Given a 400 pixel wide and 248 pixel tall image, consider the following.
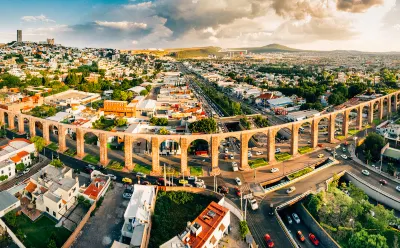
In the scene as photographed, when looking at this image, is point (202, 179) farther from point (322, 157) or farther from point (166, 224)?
point (322, 157)

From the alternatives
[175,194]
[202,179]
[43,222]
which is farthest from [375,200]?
[43,222]

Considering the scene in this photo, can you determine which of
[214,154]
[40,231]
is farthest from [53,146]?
[214,154]

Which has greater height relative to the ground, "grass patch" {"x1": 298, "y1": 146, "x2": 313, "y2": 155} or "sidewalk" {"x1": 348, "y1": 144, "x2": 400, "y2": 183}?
"grass patch" {"x1": 298, "y1": 146, "x2": 313, "y2": 155}

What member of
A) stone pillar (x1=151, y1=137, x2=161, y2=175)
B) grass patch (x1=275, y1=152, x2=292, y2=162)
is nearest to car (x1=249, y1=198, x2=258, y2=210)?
grass patch (x1=275, y1=152, x2=292, y2=162)

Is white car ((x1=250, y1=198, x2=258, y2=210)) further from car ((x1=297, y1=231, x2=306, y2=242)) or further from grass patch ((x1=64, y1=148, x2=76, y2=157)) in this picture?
grass patch ((x1=64, y1=148, x2=76, y2=157))

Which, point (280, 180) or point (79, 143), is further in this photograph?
point (79, 143)

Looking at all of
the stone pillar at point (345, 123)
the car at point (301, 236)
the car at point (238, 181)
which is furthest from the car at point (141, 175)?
the stone pillar at point (345, 123)
